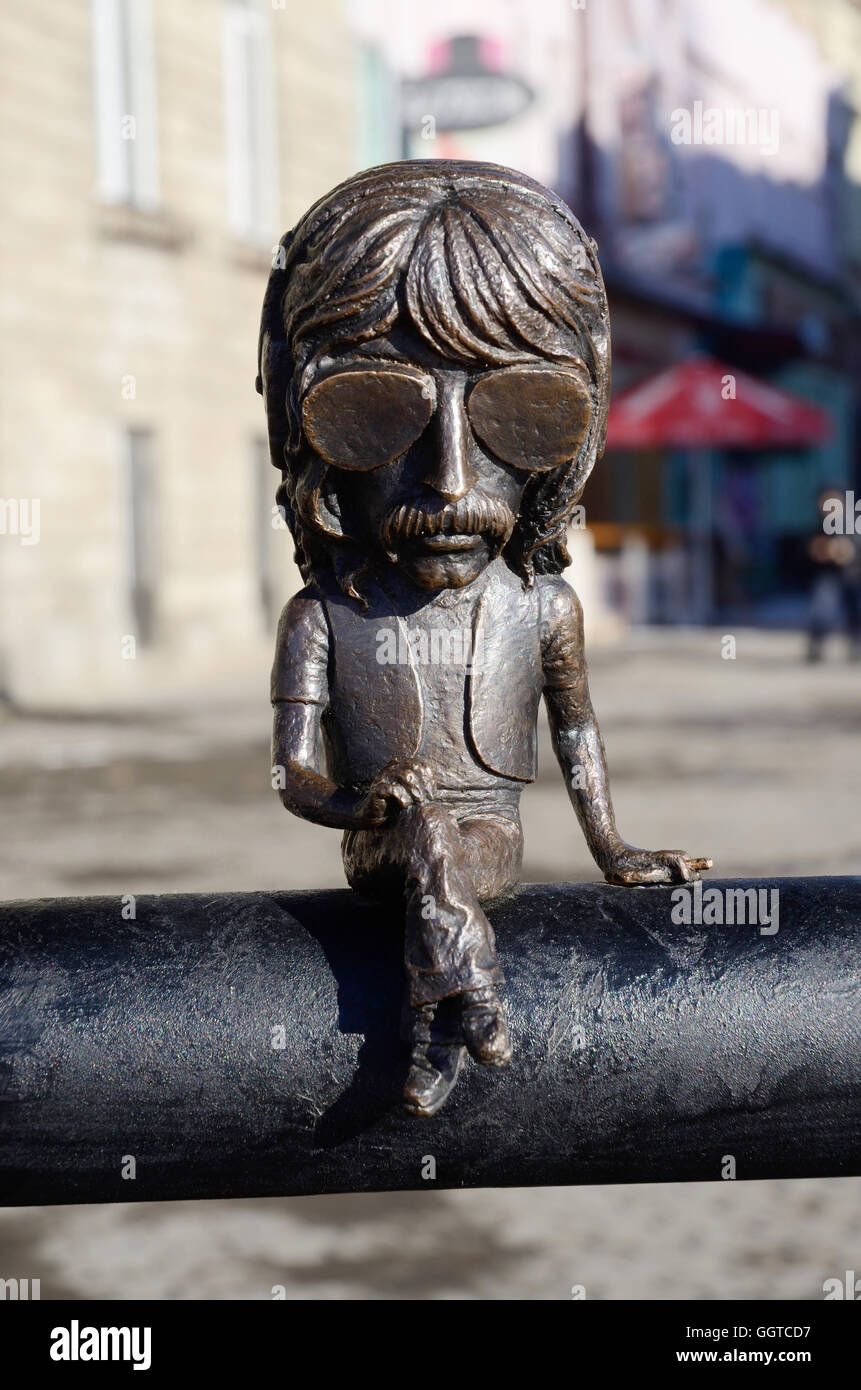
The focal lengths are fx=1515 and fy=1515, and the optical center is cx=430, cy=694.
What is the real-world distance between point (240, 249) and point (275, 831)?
800 centimetres

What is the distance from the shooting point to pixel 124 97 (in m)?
12.3

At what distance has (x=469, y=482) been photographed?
1.32 metres

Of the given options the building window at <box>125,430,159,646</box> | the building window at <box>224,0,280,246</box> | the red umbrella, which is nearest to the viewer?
the building window at <box>125,430,159,646</box>

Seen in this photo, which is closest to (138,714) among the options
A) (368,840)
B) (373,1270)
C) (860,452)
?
(373,1270)

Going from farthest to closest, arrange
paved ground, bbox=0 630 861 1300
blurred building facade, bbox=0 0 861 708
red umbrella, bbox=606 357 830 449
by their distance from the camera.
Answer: red umbrella, bbox=606 357 830 449
blurred building facade, bbox=0 0 861 708
paved ground, bbox=0 630 861 1300

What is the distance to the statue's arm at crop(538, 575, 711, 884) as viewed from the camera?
148 centimetres

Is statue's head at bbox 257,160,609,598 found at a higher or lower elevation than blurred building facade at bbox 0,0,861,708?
lower

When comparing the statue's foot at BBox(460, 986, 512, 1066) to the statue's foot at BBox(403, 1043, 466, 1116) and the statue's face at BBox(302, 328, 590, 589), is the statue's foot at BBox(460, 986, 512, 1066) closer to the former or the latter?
the statue's foot at BBox(403, 1043, 466, 1116)

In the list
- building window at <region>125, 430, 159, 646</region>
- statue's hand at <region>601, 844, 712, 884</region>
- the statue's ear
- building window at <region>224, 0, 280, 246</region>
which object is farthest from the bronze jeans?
building window at <region>224, 0, 280, 246</region>

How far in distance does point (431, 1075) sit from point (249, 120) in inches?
542

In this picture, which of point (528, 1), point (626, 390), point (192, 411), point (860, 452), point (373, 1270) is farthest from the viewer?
point (860, 452)

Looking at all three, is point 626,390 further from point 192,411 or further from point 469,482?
point 469,482

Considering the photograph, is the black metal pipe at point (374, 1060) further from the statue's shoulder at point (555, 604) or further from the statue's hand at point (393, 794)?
Answer: the statue's shoulder at point (555, 604)

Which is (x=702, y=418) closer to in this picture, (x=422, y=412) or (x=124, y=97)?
(x=124, y=97)
